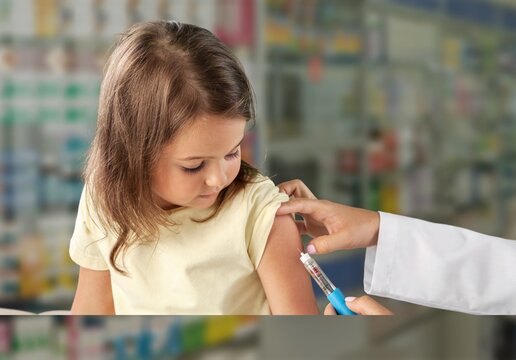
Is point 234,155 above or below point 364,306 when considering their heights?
above

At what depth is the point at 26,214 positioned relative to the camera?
2322mm

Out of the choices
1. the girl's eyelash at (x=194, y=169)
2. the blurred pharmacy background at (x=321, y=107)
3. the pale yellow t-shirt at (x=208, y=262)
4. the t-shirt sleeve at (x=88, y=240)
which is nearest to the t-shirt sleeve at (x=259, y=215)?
the pale yellow t-shirt at (x=208, y=262)

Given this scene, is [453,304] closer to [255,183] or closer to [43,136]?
[255,183]

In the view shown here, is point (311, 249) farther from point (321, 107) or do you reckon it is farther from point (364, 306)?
point (321, 107)

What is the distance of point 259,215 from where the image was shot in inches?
34.0

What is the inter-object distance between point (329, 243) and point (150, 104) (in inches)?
10.7

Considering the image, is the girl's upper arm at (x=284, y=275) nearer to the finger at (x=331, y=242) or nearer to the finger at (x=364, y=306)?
the finger at (x=331, y=242)

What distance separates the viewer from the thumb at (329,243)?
835mm

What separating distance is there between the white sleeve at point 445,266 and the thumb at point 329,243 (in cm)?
4

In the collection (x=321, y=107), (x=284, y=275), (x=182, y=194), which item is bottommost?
(x=321, y=107)

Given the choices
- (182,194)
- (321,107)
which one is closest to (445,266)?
(182,194)

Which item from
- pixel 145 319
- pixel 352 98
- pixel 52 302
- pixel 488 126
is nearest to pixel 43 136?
pixel 52 302

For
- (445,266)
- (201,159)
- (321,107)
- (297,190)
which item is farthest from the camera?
(321,107)

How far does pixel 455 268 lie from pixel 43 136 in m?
1.78
